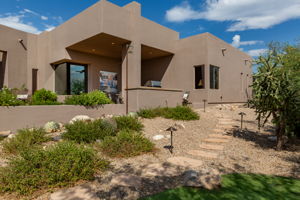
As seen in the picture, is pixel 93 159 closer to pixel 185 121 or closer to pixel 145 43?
pixel 185 121

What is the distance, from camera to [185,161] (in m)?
3.77

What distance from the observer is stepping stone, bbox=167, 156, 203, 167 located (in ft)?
11.8

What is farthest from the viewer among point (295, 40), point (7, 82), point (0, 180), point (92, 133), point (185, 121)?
point (295, 40)

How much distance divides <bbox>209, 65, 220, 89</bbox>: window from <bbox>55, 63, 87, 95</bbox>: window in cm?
910

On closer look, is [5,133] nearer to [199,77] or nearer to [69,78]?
[69,78]

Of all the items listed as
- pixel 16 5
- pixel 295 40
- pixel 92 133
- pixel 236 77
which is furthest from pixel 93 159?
pixel 295 40

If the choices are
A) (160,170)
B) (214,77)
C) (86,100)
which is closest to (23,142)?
(160,170)

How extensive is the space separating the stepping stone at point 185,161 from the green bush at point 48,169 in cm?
149

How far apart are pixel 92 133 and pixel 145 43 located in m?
7.21

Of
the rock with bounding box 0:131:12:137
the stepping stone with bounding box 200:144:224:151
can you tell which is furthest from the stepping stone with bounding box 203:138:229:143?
the rock with bounding box 0:131:12:137

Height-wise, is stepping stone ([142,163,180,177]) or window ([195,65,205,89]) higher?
window ([195,65,205,89])

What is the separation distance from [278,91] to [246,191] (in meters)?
2.69

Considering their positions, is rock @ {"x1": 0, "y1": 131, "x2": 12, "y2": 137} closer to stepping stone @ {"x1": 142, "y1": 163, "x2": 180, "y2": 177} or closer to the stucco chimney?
stepping stone @ {"x1": 142, "y1": 163, "x2": 180, "y2": 177}

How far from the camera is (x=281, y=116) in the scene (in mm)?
4270
